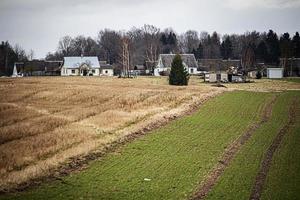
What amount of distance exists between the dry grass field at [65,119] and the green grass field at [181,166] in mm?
1839

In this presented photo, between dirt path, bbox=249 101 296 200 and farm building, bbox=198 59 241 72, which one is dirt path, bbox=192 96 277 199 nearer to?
dirt path, bbox=249 101 296 200

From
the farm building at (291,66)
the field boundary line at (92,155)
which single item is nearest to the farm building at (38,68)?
the farm building at (291,66)

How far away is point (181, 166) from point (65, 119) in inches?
587

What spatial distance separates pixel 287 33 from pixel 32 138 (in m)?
152

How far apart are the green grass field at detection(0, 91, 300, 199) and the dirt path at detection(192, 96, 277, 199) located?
0.88 ft

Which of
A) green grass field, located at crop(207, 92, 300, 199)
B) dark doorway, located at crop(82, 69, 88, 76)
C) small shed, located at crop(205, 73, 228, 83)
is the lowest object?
green grass field, located at crop(207, 92, 300, 199)

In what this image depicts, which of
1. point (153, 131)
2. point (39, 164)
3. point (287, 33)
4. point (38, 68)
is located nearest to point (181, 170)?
point (39, 164)

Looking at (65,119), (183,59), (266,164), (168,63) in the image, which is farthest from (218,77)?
(266,164)

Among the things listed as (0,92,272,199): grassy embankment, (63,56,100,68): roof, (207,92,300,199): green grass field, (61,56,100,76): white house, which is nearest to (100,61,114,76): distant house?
(61,56,100,76): white house

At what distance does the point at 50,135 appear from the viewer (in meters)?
27.3

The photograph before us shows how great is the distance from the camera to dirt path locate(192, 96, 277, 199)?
57.9ft

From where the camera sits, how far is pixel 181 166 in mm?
21203

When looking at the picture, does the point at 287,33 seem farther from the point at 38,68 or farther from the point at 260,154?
the point at 260,154

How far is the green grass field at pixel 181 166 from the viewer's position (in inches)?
682
